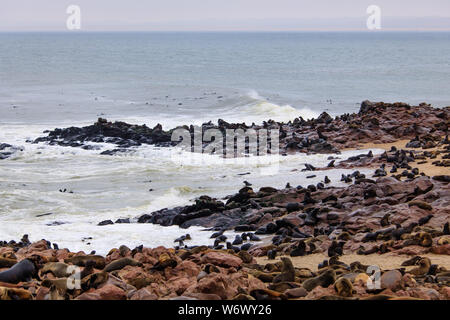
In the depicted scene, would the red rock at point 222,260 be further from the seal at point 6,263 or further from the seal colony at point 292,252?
the seal at point 6,263

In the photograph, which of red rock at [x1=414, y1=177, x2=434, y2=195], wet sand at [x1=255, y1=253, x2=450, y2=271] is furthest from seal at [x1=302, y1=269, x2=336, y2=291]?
red rock at [x1=414, y1=177, x2=434, y2=195]

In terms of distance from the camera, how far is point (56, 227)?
13.7 metres

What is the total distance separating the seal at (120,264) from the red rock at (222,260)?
0.88 metres

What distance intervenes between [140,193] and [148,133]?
9239 mm

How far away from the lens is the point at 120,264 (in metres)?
8.14

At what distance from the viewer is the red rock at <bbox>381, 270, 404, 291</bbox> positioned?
6586mm

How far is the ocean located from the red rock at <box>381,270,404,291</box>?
17.7 ft

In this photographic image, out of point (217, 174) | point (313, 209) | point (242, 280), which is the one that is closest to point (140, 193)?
point (217, 174)

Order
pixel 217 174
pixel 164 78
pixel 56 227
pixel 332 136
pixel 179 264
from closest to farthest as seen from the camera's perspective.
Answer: pixel 179 264, pixel 56 227, pixel 217 174, pixel 332 136, pixel 164 78

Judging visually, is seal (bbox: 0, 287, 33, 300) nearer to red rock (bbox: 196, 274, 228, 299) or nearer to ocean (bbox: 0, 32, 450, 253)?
red rock (bbox: 196, 274, 228, 299)

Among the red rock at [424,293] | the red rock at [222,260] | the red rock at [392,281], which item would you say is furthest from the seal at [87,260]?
the red rock at [424,293]

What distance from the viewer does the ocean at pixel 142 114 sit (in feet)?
49.9

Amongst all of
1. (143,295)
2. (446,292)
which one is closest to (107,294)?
(143,295)

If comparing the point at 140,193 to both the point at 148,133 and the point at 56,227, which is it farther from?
the point at 148,133
